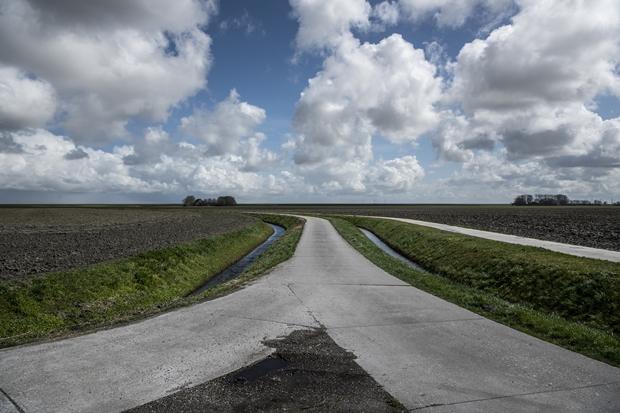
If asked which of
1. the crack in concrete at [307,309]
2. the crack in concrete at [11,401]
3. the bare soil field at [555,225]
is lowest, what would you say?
the crack in concrete at [307,309]

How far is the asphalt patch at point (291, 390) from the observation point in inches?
208

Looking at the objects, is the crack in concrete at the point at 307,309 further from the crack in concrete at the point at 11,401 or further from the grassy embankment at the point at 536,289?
the crack in concrete at the point at 11,401

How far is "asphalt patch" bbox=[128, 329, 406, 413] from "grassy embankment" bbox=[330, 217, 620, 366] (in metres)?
4.66

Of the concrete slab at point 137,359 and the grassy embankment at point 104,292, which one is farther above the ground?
the concrete slab at point 137,359

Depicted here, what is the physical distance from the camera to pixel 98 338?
7852 mm

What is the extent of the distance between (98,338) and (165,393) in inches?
123

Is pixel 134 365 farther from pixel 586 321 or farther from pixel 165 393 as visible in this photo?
pixel 586 321

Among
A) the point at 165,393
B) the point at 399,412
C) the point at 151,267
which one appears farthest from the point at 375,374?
the point at 151,267

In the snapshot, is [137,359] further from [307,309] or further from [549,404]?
[549,404]

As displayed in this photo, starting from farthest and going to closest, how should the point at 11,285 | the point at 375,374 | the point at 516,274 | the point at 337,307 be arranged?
the point at 516,274, the point at 11,285, the point at 337,307, the point at 375,374

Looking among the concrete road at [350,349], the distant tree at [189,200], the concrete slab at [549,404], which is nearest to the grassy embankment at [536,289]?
the concrete road at [350,349]

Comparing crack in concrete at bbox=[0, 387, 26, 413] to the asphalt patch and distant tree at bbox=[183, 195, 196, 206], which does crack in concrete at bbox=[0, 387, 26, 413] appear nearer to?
the asphalt patch

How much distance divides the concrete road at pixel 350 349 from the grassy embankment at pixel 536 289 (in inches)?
33.0

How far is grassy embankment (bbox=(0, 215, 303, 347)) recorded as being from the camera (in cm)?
1056
